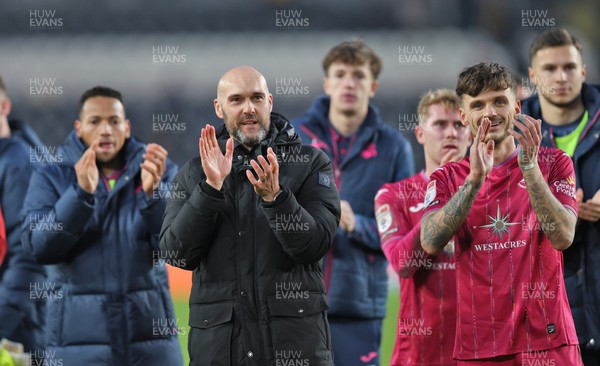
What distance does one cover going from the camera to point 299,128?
19.0 feet

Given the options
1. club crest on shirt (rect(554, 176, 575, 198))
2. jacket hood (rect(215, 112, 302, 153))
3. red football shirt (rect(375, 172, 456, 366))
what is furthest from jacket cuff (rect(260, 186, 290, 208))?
club crest on shirt (rect(554, 176, 575, 198))

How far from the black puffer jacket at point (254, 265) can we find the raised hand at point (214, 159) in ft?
0.16

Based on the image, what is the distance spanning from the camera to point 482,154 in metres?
3.56

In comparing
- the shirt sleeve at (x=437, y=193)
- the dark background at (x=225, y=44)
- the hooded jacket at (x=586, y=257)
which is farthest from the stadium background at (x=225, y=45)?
the shirt sleeve at (x=437, y=193)

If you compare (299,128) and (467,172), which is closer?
(467,172)

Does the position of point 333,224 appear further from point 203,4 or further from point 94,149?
point 203,4

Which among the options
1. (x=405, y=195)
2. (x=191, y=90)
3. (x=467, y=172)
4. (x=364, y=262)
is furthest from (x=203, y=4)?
(x=467, y=172)

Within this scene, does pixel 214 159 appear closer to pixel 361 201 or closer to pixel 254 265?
pixel 254 265

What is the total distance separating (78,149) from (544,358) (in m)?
2.80

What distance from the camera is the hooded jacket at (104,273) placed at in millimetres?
4762

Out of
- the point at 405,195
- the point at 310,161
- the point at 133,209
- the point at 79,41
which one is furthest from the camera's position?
the point at 79,41

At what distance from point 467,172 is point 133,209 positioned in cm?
193

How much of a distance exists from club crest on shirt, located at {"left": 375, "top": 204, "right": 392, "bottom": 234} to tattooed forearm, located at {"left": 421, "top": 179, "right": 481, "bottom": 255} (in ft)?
2.38

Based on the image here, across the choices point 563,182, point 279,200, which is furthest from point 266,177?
point 563,182
